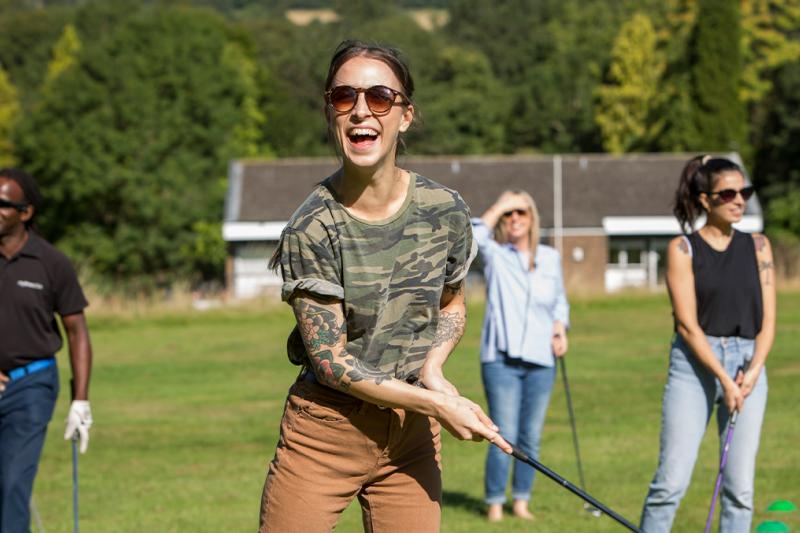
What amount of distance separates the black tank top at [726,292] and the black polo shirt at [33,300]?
3.45 meters

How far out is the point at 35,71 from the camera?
317 feet

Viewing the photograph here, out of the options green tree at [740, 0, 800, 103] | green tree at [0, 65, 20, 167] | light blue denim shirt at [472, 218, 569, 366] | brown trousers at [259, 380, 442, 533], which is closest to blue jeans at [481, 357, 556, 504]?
light blue denim shirt at [472, 218, 569, 366]

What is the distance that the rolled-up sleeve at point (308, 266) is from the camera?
4.37 meters

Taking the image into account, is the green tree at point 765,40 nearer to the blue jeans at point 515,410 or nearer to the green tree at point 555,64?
the green tree at point 555,64

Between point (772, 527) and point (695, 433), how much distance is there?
6.52 feet

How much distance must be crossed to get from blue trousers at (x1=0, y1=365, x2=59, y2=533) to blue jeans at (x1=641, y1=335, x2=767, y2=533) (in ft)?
10.9

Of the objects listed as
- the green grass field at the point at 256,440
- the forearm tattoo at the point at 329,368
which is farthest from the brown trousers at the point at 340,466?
the green grass field at the point at 256,440

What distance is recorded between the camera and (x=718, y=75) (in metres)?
64.9

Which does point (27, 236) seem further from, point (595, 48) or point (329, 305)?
point (595, 48)

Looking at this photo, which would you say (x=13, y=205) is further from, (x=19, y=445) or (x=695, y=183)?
(x=695, y=183)

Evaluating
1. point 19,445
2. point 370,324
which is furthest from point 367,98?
point 19,445

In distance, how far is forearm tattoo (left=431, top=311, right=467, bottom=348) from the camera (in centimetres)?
472

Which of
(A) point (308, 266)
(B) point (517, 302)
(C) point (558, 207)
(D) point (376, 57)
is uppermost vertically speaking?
(C) point (558, 207)

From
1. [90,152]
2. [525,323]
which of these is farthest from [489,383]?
[90,152]
